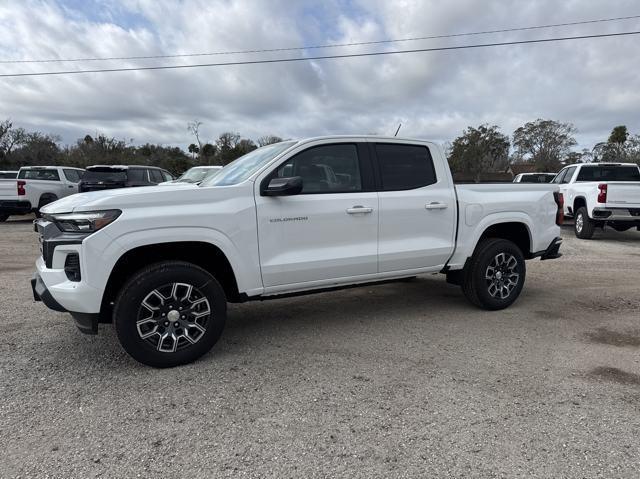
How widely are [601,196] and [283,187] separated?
10.1 m

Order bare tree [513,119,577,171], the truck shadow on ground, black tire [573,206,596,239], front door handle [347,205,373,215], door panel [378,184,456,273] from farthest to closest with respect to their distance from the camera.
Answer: bare tree [513,119,577,171], the truck shadow on ground, black tire [573,206,596,239], door panel [378,184,456,273], front door handle [347,205,373,215]

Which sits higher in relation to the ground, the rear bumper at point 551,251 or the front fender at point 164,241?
the front fender at point 164,241

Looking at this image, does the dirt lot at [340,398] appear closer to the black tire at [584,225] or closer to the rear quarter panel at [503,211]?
the rear quarter panel at [503,211]

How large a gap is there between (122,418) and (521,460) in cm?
240

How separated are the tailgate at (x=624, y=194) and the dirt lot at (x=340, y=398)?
6.78 meters

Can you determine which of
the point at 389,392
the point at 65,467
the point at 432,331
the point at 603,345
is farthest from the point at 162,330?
the point at 603,345

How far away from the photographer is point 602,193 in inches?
434

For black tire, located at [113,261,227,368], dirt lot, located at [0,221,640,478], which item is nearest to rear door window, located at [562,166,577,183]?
dirt lot, located at [0,221,640,478]

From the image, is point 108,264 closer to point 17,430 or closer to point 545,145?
point 17,430

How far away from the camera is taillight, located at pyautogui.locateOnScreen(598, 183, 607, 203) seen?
432 inches

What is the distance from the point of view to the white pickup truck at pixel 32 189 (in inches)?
556

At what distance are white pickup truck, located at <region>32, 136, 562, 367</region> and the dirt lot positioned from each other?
451 millimetres

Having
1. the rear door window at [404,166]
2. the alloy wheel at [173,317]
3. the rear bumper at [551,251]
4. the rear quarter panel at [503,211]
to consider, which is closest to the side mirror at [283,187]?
the alloy wheel at [173,317]

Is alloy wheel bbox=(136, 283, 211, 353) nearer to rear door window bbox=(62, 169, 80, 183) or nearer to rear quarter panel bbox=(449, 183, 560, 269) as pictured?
rear quarter panel bbox=(449, 183, 560, 269)
